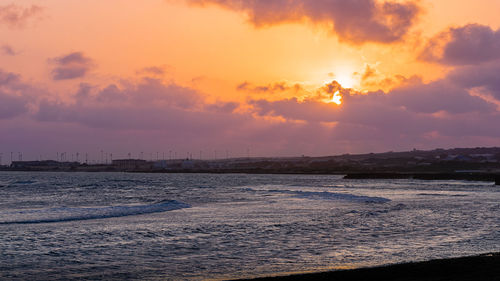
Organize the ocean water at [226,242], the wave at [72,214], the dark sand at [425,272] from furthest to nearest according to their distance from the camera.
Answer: the wave at [72,214], the ocean water at [226,242], the dark sand at [425,272]

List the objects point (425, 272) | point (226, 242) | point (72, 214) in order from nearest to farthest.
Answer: point (425, 272) → point (226, 242) → point (72, 214)

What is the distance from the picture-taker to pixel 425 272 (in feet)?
41.0

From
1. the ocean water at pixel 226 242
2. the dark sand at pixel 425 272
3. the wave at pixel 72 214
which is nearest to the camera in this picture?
the dark sand at pixel 425 272

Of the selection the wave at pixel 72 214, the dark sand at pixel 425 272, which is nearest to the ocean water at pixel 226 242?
the wave at pixel 72 214

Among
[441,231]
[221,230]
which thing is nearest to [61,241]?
[221,230]

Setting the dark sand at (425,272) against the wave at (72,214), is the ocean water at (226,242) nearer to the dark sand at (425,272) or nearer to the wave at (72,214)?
the wave at (72,214)

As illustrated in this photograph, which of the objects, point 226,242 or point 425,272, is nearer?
point 425,272

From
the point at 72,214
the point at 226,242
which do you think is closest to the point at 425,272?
the point at 226,242

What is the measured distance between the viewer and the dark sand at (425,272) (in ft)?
39.2

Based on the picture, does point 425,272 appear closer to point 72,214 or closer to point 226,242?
point 226,242

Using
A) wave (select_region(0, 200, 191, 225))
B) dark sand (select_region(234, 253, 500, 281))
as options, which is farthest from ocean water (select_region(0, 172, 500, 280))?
dark sand (select_region(234, 253, 500, 281))

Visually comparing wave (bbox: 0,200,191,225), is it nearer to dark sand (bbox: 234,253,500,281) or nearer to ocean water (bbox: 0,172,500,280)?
ocean water (bbox: 0,172,500,280)

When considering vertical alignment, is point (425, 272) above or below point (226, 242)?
above

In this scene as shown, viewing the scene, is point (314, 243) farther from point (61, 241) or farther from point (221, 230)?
point (61, 241)
